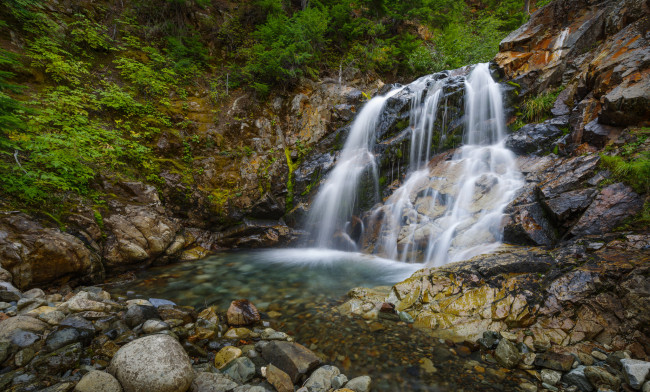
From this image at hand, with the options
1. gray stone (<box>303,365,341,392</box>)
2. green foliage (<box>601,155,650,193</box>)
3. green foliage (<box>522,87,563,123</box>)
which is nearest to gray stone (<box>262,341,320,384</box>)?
gray stone (<box>303,365,341,392</box>)

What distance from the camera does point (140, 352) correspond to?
243 cm

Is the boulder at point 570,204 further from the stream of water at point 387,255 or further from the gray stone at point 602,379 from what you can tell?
the gray stone at point 602,379

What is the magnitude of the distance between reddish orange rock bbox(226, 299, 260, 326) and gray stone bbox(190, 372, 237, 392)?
1.39 meters

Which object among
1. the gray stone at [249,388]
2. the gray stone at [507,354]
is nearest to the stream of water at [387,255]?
→ the gray stone at [507,354]

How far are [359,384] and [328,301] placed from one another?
7.78 feet

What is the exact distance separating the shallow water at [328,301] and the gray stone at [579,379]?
632 mm

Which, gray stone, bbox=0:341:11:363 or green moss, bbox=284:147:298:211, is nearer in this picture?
gray stone, bbox=0:341:11:363

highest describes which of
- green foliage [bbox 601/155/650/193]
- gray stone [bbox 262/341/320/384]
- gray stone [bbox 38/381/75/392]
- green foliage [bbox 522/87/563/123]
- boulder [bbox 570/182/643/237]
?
green foliage [bbox 522/87/563/123]

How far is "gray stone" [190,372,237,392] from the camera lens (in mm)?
2489

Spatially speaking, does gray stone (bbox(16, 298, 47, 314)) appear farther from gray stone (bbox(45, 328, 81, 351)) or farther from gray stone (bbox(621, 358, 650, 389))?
gray stone (bbox(621, 358, 650, 389))

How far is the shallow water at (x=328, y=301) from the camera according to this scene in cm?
301

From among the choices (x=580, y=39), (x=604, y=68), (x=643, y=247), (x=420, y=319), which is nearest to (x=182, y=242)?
(x=420, y=319)

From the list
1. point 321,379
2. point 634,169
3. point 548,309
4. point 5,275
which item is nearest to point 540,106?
point 634,169

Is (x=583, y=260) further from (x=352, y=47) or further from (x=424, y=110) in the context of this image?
(x=352, y=47)
